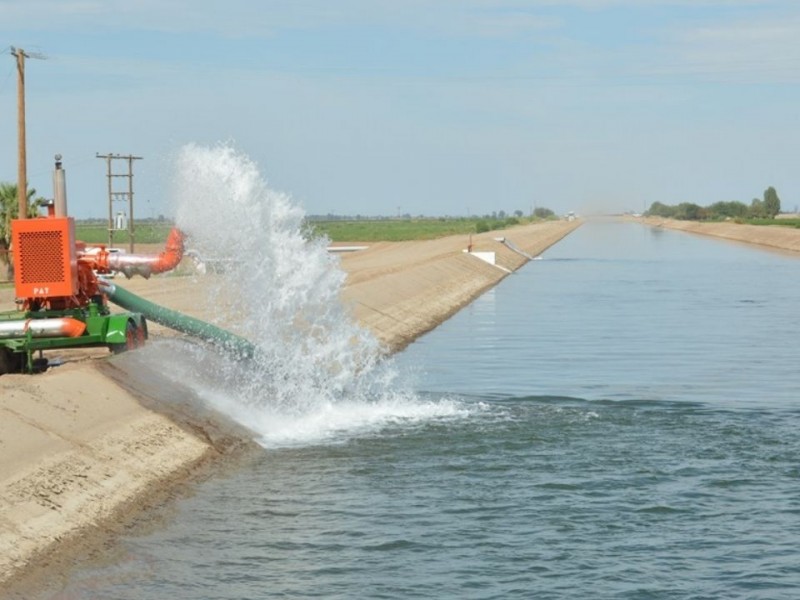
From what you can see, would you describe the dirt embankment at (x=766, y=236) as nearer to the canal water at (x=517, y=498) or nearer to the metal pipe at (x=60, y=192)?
the canal water at (x=517, y=498)

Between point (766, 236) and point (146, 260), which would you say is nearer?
point (146, 260)

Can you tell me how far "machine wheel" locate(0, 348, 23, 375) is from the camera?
21453 mm

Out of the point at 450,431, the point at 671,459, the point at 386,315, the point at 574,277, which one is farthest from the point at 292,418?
the point at 574,277

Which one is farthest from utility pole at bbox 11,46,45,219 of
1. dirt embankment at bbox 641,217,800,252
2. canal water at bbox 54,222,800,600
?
dirt embankment at bbox 641,217,800,252

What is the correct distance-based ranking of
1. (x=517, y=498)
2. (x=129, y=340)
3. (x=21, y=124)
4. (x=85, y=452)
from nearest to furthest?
(x=85, y=452) → (x=517, y=498) → (x=129, y=340) → (x=21, y=124)

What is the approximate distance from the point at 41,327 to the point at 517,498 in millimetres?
8138

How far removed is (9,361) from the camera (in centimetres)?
2155

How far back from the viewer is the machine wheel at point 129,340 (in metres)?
21.6

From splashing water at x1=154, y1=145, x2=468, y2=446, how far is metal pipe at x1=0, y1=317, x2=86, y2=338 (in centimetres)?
236

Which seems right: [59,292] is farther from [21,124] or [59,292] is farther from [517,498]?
[21,124]

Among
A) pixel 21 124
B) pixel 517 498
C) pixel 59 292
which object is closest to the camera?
pixel 517 498

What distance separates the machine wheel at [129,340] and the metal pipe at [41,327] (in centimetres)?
87

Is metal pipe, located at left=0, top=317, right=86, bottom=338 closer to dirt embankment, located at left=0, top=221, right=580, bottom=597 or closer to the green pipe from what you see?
dirt embankment, located at left=0, top=221, right=580, bottom=597

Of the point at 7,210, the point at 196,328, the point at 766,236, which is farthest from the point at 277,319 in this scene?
the point at 766,236
